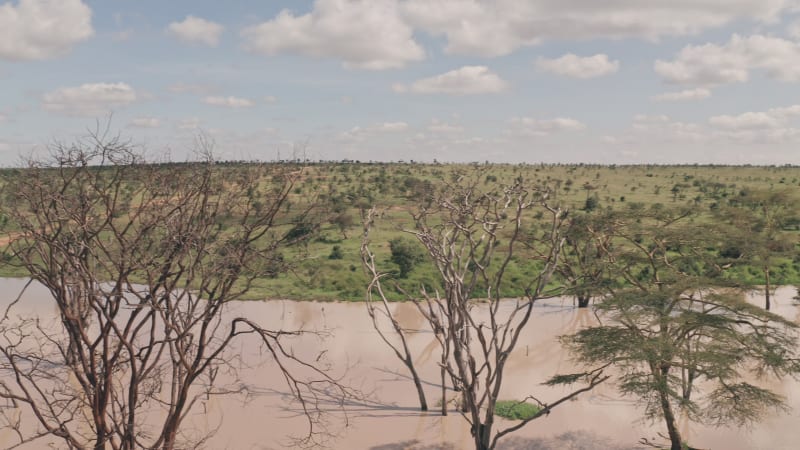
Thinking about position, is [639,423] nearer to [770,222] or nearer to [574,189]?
[770,222]

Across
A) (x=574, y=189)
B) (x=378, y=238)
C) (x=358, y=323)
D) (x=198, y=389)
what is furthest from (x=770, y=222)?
(x=574, y=189)

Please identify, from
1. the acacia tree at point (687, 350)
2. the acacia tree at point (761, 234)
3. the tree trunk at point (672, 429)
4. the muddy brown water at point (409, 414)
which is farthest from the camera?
the acacia tree at point (761, 234)

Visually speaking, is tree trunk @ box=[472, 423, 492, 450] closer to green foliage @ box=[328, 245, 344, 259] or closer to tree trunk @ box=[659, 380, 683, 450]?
tree trunk @ box=[659, 380, 683, 450]

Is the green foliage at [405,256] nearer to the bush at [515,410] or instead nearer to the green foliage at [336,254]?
the green foliage at [336,254]

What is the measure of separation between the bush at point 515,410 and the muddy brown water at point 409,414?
452 mm

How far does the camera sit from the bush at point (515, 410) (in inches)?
643

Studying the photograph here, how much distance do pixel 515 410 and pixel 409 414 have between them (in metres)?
3.09

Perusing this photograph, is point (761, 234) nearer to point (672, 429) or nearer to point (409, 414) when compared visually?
point (672, 429)

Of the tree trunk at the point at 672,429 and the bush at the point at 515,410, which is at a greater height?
the tree trunk at the point at 672,429

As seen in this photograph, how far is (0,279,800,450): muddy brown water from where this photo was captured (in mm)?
14977

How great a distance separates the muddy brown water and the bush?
0.45 metres

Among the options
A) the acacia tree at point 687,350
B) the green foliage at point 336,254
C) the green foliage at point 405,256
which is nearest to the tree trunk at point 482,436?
the acacia tree at point 687,350

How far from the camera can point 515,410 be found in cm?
1658

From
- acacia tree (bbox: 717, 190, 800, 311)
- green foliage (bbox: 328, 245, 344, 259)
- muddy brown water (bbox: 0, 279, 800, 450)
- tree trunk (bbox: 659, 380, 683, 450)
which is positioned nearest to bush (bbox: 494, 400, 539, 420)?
muddy brown water (bbox: 0, 279, 800, 450)
